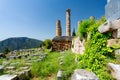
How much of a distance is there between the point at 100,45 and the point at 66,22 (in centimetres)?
3046

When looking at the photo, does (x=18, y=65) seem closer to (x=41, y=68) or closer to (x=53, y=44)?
(x=41, y=68)

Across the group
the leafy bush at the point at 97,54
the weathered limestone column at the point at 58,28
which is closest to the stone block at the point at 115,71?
the leafy bush at the point at 97,54

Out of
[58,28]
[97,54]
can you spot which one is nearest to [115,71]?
[97,54]

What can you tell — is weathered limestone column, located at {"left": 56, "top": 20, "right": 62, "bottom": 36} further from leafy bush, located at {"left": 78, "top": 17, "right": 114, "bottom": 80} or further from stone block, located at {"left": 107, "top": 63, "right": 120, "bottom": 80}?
stone block, located at {"left": 107, "top": 63, "right": 120, "bottom": 80}

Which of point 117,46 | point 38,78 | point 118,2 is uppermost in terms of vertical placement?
point 118,2

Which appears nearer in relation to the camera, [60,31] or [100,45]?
[100,45]

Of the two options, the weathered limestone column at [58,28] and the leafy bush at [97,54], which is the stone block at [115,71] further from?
the weathered limestone column at [58,28]

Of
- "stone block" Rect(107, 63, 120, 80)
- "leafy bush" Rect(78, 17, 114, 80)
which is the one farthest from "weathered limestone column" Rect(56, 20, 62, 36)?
"stone block" Rect(107, 63, 120, 80)

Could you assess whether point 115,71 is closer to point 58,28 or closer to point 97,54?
point 97,54

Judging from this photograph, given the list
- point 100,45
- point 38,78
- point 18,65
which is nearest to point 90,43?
point 100,45

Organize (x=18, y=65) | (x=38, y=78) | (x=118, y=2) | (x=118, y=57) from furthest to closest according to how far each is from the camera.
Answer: (x=18, y=65) < (x=38, y=78) < (x=118, y=2) < (x=118, y=57)

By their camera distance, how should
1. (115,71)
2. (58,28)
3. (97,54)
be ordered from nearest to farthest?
(115,71) → (97,54) → (58,28)

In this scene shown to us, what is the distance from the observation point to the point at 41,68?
7.87m

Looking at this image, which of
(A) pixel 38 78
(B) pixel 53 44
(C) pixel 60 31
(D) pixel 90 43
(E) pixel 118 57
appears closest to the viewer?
(E) pixel 118 57
